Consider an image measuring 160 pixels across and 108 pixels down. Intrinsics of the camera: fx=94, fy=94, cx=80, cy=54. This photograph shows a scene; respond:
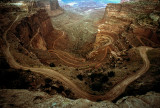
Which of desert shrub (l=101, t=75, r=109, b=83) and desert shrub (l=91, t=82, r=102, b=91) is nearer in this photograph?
desert shrub (l=91, t=82, r=102, b=91)

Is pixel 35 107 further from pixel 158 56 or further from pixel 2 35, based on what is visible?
pixel 158 56

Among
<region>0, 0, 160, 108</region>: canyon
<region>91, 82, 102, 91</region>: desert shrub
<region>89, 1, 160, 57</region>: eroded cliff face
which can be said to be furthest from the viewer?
<region>89, 1, 160, 57</region>: eroded cliff face

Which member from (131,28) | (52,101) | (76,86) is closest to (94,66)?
(76,86)

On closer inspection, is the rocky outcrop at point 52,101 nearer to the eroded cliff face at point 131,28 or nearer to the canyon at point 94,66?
the canyon at point 94,66

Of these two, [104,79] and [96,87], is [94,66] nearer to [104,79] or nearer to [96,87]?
[104,79]

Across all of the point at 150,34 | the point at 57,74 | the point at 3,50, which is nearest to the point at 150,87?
the point at 57,74

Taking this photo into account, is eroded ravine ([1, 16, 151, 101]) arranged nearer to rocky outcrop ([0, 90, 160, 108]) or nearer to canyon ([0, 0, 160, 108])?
canyon ([0, 0, 160, 108])

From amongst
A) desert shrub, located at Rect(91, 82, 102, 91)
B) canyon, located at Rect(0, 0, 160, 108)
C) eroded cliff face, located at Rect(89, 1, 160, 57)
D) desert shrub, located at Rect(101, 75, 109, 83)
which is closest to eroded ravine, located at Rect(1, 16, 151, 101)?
canyon, located at Rect(0, 0, 160, 108)
